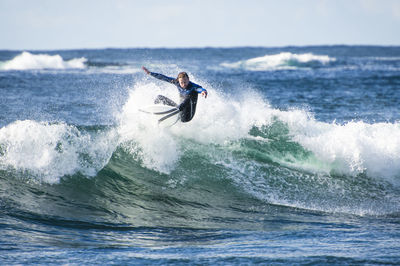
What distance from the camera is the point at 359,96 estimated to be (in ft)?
82.6

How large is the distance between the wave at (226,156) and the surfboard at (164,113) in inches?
8.2

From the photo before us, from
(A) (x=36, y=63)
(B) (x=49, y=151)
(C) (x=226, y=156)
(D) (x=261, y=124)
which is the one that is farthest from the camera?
(A) (x=36, y=63)

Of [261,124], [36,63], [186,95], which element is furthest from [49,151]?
[36,63]

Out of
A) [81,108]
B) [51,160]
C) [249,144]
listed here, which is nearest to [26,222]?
[51,160]

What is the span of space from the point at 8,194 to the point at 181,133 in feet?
14.5

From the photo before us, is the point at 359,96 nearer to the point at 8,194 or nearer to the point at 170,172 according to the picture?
the point at 170,172

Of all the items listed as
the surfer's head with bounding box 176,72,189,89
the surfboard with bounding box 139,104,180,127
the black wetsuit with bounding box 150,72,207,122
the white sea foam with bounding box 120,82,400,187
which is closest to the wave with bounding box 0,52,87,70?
the white sea foam with bounding box 120,82,400,187

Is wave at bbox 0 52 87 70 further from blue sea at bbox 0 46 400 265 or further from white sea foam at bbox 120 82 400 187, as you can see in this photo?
white sea foam at bbox 120 82 400 187

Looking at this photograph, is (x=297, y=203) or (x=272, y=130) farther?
(x=272, y=130)

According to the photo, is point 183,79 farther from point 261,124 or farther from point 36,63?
point 36,63

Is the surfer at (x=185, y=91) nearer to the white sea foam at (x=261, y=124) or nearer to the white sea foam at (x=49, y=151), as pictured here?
the white sea foam at (x=261, y=124)

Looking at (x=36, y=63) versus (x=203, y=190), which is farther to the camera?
(x=36, y=63)

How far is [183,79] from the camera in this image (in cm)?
1027

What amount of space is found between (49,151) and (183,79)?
118 inches
